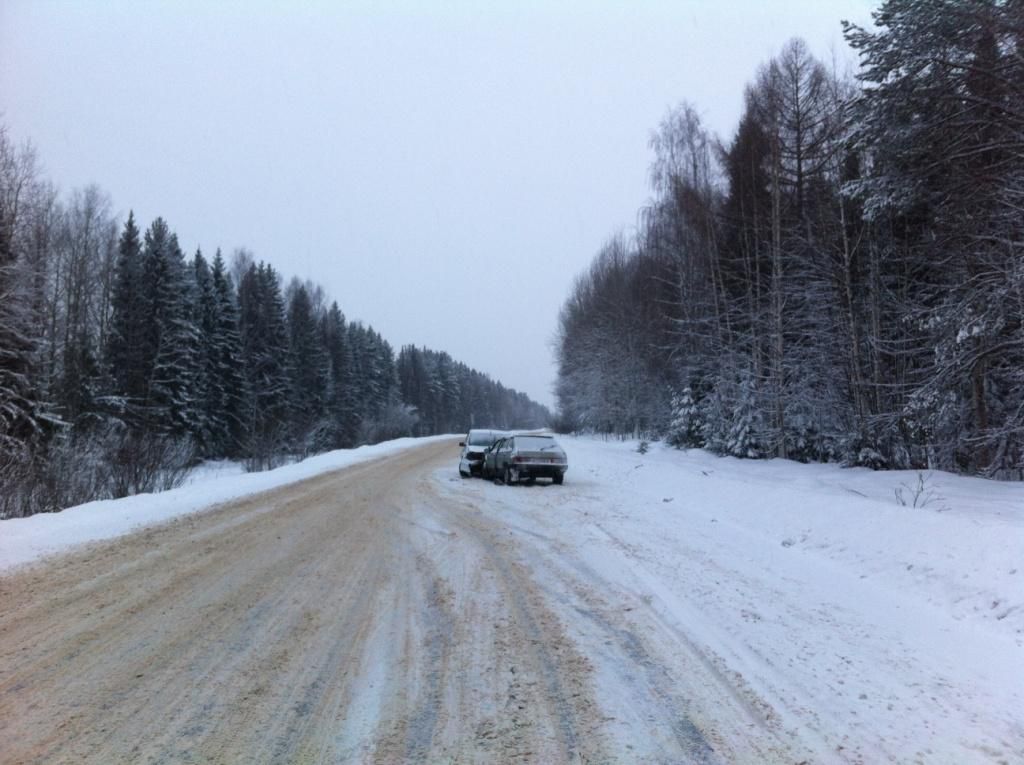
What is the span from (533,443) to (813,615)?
12640 mm

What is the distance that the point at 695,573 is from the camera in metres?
7.01

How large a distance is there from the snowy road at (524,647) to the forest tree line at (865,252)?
437 centimetres

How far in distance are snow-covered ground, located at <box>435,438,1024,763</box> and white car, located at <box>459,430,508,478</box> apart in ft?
31.1

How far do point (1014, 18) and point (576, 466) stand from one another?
1831 cm

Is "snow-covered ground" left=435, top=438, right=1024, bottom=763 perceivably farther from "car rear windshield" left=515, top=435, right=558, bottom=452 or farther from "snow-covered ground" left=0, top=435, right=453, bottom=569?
"snow-covered ground" left=0, top=435, right=453, bottom=569

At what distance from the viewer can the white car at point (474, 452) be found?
2098 cm

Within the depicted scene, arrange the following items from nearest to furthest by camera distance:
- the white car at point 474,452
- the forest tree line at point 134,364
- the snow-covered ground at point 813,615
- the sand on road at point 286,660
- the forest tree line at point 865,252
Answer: the sand on road at point 286,660, the snow-covered ground at point 813,615, the forest tree line at point 865,252, the forest tree line at point 134,364, the white car at point 474,452

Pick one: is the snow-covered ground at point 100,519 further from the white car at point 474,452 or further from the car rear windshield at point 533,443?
the car rear windshield at point 533,443

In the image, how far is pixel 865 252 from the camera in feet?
57.6

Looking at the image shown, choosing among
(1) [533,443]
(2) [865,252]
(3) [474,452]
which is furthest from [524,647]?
(2) [865,252]

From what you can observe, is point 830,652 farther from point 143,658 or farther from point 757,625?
point 143,658

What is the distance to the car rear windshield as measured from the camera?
17.7 meters

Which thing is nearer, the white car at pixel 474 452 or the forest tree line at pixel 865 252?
the forest tree line at pixel 865 252

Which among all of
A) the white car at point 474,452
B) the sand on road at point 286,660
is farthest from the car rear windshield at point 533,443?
the sand on road at point 286,660
